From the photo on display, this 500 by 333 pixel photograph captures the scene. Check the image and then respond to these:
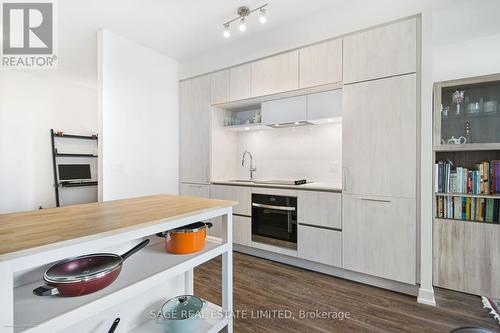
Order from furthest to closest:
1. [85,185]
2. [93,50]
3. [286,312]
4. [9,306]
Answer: [85,185], [93,50], [286,312], [9,306]

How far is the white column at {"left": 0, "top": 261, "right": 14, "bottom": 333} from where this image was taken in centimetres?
66

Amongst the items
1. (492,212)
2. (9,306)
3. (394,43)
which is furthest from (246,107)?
(9,306)

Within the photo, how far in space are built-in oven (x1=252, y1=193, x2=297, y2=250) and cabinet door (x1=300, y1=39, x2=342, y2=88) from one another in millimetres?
1358

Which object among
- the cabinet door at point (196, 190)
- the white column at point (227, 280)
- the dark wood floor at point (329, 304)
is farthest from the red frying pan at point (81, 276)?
the cabinet door at point (196, 190)

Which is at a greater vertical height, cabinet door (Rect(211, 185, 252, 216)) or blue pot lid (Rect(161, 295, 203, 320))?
cabinet door (Rect(211, 185, 252, 216))

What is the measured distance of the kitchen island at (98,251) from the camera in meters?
0.75

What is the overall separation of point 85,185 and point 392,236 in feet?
18.1

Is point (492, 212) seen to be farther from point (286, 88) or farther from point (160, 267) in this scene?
point (160, 267)

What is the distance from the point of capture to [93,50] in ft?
11.1

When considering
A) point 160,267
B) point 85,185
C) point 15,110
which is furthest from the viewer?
point 85,185

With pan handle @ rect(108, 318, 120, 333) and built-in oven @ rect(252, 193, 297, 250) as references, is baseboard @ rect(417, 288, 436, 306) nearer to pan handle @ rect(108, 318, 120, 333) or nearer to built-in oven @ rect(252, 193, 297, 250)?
built-in oven @ rect(252, 193, 297, 250)

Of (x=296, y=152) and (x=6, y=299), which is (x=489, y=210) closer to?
(x=296, y=152)

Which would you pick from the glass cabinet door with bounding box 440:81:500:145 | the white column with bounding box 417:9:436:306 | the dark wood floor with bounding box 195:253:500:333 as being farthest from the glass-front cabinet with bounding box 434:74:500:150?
the dark wood floor with bounding box 195:253:500:333

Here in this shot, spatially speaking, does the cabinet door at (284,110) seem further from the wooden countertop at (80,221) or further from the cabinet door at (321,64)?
the wooden countertop at (80,221)
